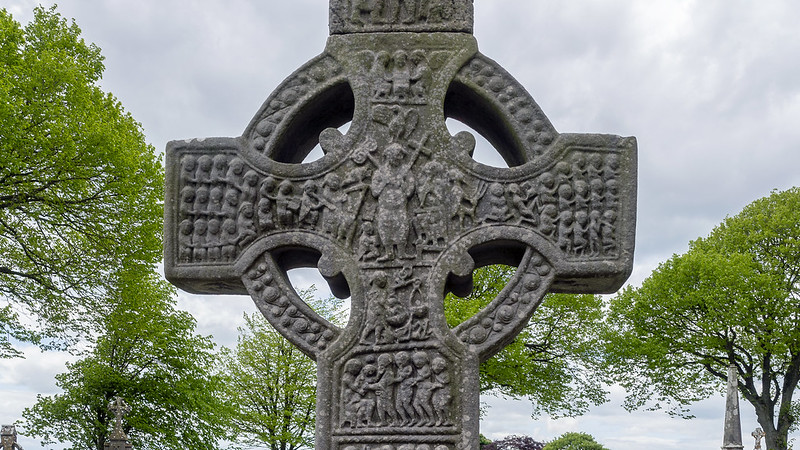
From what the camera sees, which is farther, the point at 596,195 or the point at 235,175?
the point at 235,175

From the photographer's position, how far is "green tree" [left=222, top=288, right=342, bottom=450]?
26594 millimetres

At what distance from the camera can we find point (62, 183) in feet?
58.4

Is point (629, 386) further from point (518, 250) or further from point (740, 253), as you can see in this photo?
point (518, 250)

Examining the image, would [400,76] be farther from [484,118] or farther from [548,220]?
[548,220]

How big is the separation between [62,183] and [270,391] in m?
12.2

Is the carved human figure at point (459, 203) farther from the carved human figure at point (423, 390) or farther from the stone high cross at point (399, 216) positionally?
the carved human figure at point (423, 390)

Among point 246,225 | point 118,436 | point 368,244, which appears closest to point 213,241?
point 246,225

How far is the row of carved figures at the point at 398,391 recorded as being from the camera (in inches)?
150

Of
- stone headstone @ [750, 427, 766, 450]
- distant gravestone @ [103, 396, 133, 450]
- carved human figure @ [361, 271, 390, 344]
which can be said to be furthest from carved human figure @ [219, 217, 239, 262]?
stone headstone @ [750, 427, 766, 450]

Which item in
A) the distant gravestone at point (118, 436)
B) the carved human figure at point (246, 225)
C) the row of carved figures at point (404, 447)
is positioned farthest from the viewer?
the distant gravestone at point (118, 436)

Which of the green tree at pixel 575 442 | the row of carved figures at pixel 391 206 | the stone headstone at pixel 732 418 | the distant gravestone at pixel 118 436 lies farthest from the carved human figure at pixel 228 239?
the green tree at pixel 575 442

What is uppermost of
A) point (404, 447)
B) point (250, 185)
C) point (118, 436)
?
point (250, 185)

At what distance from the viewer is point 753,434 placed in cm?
2383

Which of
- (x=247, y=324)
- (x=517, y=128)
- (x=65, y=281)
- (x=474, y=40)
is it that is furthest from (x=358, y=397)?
(x=247, y=324)
